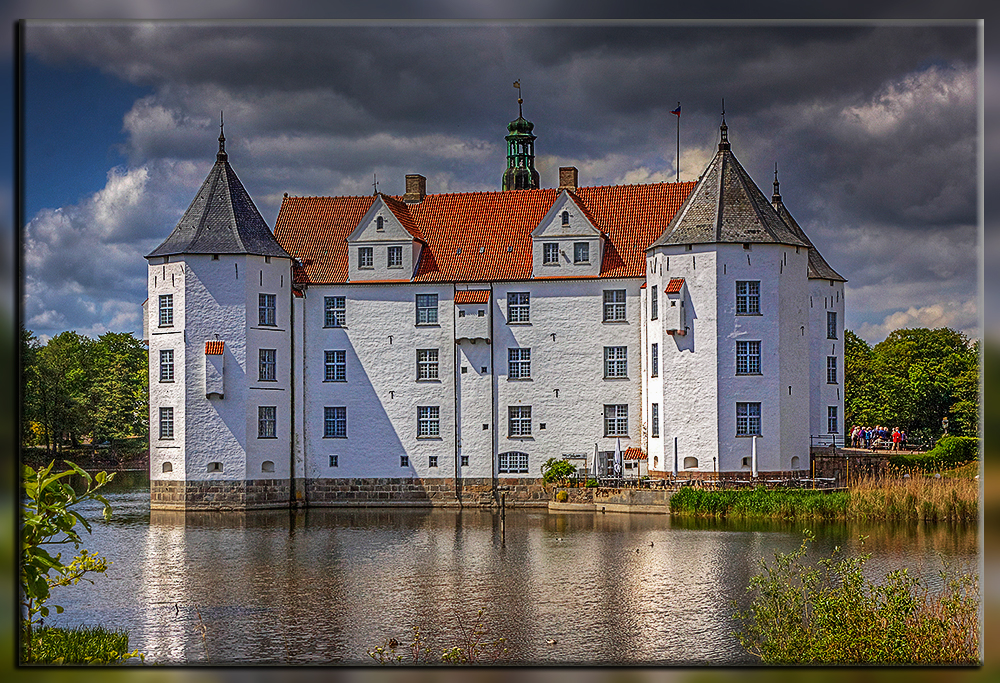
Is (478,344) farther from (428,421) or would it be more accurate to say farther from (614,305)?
(614,305)

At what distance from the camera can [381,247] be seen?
31984mm

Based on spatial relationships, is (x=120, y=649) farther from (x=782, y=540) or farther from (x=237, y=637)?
(x=782, y=540)

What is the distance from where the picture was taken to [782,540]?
20.5 meters

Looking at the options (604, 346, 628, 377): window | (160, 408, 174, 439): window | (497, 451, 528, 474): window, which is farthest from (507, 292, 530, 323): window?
(160, 408, 174, 439): window

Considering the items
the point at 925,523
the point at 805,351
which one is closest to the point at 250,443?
the point at 805,351

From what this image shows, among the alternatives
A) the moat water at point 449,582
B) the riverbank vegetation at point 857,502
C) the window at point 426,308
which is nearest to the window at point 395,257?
the window at point 426,308

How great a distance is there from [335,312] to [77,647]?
2225cm

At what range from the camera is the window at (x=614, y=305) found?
102ft

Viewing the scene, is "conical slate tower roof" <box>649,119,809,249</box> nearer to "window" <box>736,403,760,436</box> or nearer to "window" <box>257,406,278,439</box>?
"window" <box>736,403,760,436</box>

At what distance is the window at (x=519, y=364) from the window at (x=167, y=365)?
929 cm

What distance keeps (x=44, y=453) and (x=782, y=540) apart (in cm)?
2821

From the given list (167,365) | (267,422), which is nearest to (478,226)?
(267,422)

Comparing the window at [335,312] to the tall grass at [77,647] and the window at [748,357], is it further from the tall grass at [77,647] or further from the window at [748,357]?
the tall grass at [77,647]

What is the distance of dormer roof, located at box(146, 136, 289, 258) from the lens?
99.2 feet
